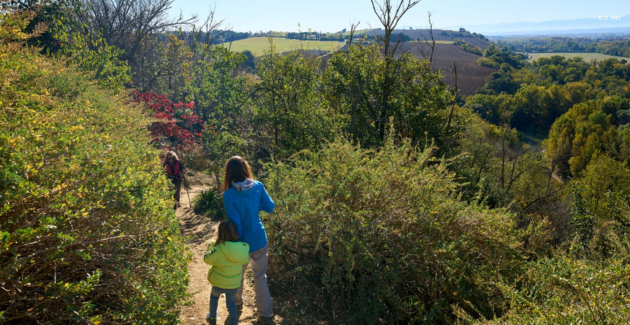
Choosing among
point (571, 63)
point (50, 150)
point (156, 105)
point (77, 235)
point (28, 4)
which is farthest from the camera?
point (571, 63)

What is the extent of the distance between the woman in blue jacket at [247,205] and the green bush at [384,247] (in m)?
0.39

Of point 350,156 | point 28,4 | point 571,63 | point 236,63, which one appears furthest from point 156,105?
point 571,63

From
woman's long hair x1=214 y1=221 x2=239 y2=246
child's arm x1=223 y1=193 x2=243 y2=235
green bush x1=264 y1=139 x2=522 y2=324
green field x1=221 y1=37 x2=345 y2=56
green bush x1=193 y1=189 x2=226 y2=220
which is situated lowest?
green bush x1=193 y1=189 x2=226 y2=220

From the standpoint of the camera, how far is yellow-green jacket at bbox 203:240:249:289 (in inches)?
137

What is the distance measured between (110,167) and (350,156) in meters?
2.77

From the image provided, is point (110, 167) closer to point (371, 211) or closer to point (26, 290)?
point (26, 290)

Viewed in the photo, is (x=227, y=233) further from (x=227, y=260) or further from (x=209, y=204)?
(x=209, y=204)

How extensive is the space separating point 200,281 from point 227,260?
2070mm

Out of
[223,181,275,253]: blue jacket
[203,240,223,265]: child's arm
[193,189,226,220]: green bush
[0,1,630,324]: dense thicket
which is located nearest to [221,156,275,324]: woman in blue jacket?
[223,181,275,253]: blue jacket

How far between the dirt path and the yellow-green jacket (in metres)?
0.22

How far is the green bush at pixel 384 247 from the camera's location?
410cm

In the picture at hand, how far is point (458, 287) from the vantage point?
4.22 m

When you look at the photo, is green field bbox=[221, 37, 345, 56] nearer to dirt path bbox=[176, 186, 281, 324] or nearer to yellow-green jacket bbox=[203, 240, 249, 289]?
dirt path bbox=[176, 186, 281, 324]

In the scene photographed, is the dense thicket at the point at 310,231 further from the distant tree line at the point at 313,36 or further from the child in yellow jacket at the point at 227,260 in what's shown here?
the distant tree line at the point at 313,36
